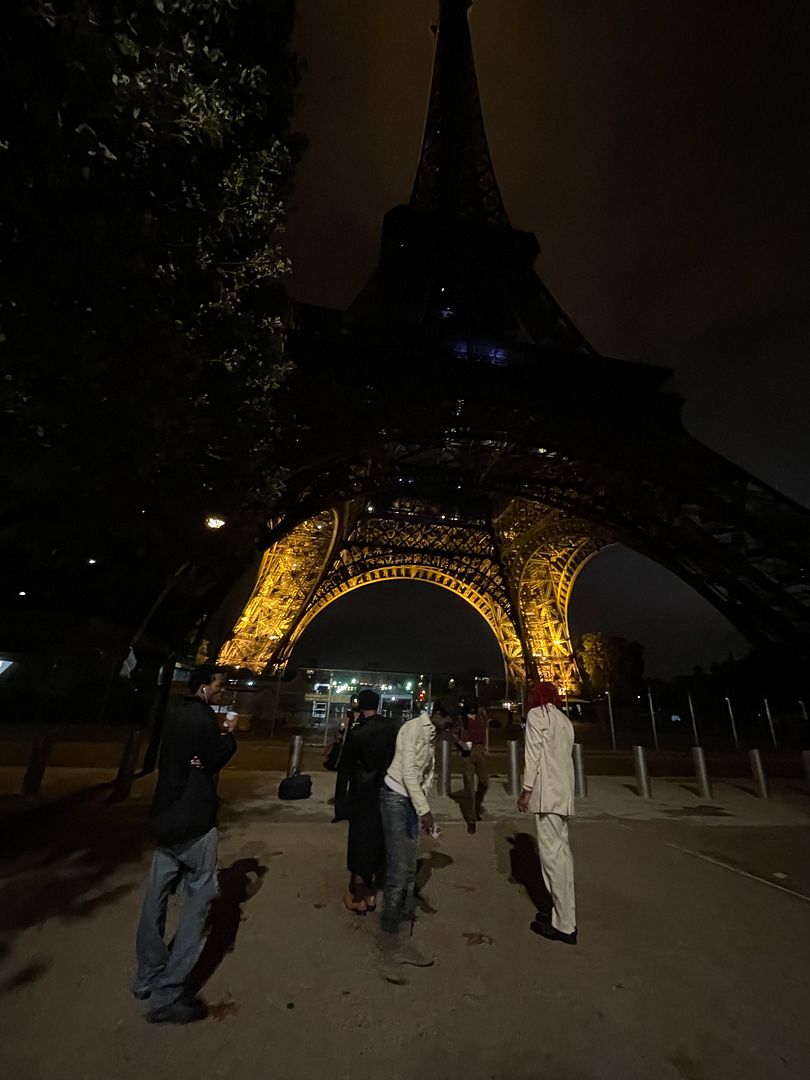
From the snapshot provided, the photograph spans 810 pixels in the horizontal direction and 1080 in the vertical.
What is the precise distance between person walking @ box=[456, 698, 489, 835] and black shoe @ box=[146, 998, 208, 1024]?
4.51 m

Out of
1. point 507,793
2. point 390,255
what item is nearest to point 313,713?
point 507,793

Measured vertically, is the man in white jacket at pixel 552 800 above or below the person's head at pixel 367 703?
below

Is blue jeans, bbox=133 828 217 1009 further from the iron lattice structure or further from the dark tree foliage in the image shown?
the iron lattice structure

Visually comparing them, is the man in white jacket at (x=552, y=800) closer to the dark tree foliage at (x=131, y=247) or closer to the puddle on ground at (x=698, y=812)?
the dark tree foliage at (x=131, y=247)

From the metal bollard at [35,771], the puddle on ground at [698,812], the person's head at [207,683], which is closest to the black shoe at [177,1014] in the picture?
the person's head at [207,683]

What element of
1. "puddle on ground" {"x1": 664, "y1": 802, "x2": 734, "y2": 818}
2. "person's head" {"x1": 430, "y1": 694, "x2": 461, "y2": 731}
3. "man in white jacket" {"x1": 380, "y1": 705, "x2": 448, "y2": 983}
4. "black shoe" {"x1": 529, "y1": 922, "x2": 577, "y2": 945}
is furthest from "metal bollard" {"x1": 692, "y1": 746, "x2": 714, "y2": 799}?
"man in white jacket" {"x1": 380, "y1": 705, "x2": 448, "y2": 983}

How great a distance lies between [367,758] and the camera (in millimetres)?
4012

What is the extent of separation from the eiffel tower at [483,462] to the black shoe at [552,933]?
13.4m

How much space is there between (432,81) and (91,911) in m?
58.6

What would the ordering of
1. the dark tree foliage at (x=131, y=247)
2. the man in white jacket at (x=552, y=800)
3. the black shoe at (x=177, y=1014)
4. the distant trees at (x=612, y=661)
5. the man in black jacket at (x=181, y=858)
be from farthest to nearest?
the distant trees at (x=612, y=661), the man in white jacket at (x=552, y=800), the dark tree foliage at (x=131, y=247), the man in black jacket at (x=181, y=858), the black shoe at (x=177, y=1014)

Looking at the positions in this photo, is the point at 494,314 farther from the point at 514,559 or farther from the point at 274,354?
the point at 274,354

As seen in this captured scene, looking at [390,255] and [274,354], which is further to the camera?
[390,255]

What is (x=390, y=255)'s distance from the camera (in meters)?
31.6

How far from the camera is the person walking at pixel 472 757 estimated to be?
22.0 feet
